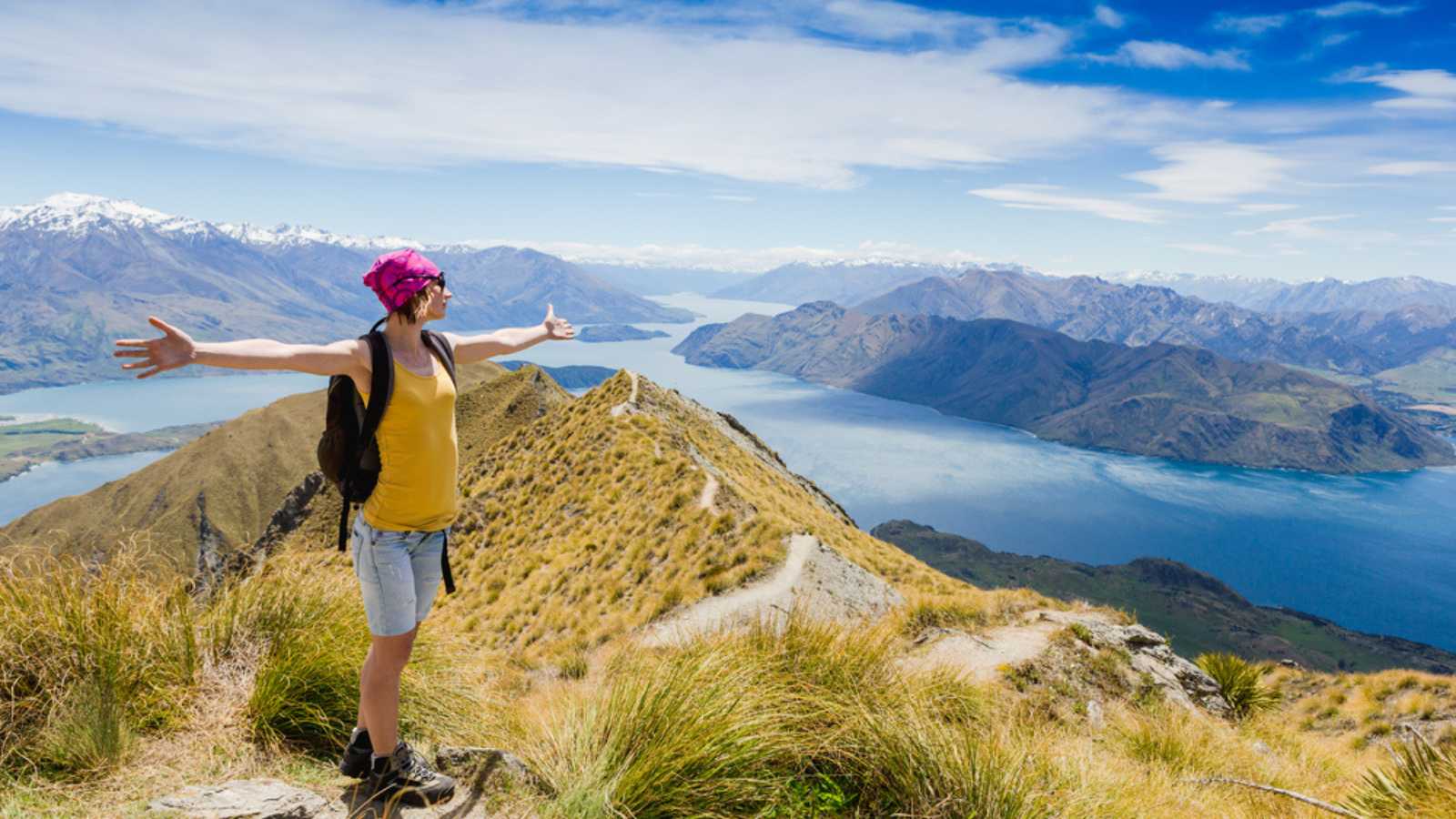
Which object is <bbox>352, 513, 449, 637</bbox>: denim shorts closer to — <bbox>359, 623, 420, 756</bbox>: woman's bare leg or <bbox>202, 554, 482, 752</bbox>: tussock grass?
<bbox>359, 623, 420, 756</bbox>: woman's bare leg

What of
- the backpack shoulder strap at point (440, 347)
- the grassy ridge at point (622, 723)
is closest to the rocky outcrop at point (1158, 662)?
the grassy ridge at point (622, 723)

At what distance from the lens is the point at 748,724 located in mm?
4645

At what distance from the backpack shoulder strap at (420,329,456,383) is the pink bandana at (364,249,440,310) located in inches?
13.2

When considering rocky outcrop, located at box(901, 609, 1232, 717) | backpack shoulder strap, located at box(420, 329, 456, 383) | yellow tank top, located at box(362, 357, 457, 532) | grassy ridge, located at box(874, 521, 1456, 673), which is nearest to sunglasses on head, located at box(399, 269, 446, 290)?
backpack shoulder strap, located at box(420, 329, 456, 383)

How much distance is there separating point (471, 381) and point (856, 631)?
14882 cm

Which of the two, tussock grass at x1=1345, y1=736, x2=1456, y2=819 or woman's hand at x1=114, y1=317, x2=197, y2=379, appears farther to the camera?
tussock grass at x1=1345, y1=736, x2=1456, y2=819

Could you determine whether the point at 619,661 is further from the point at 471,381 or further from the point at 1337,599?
the point at 1337,599

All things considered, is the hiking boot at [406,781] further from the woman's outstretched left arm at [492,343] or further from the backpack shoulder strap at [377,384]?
the woman's outstretched left arm at [492,343]

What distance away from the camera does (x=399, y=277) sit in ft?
14.9

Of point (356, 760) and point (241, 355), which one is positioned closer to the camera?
point (241, 355)

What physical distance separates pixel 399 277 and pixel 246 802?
11.1 ft

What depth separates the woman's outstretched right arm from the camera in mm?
3615

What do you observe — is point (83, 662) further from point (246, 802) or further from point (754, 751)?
point (754, 751)

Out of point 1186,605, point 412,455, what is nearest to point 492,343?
point 412,455
